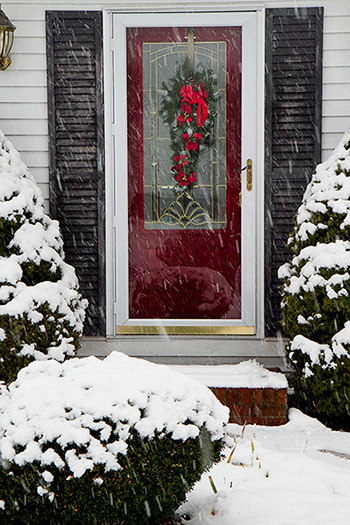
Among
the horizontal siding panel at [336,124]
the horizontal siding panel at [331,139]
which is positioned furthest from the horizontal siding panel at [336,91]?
the horizontal siding panel at [331,139]

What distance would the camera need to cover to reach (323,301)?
3945 millimetres

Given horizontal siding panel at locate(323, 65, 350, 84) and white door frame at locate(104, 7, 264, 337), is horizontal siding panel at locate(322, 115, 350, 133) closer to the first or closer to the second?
horizontal siding panel at locate(323, 65, 350, 84)

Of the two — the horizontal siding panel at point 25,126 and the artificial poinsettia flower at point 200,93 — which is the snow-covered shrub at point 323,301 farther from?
the horizontal siding panel at point 25,126

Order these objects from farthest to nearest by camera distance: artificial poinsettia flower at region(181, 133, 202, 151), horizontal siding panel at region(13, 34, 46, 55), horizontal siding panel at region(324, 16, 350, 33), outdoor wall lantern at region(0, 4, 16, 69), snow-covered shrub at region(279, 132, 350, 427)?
artificial poinsettia flower at region(181, 133, 202, 151), horizontal siding panel at region(13, 34, 46, 55), horizontal siding panel at region(324, 16, 350, 33), outdoor wall lantern at region(0, 4, 16, 69), snow-covered shrub at region(279, 132, 350, 427)

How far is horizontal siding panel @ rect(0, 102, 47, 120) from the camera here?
4996mm

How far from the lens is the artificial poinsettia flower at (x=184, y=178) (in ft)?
16.7

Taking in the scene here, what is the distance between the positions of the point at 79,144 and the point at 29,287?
1.51 m

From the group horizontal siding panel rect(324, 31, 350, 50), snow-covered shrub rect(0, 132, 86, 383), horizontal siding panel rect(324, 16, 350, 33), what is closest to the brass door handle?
horizontal siding panel rect(324, 31, 350, 50)

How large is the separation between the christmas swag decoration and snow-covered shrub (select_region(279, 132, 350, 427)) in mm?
1180

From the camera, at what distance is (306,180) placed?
4.96 m

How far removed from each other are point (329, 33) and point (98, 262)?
8.55 feet

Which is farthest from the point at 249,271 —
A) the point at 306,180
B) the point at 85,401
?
the point at 85,401

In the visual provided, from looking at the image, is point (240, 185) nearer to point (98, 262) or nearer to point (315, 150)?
point (315, 150)

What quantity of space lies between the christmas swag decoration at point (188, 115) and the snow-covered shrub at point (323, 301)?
1.18 metres
